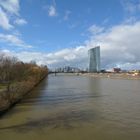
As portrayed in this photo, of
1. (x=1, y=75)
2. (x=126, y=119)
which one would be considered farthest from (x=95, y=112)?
(x=1, y=75)

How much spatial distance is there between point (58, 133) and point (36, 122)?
351cm

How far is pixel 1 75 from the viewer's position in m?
28.4

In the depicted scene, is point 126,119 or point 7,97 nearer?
point 126,119

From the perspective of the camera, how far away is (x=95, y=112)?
2197 cm

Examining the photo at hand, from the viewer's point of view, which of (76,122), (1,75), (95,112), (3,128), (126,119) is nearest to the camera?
(3,128)

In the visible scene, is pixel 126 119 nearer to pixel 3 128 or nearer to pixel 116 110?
pixel 116 110

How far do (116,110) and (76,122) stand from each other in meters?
6.04

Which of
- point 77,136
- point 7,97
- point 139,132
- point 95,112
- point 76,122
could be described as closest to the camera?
point 77,136

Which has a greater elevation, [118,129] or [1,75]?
[1,75]

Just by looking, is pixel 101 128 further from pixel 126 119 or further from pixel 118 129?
pixel 126 119

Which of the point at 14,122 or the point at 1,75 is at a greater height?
the point at 1,75

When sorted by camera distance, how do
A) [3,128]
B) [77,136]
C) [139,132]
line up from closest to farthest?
[77,136], [139,132], [3,128]

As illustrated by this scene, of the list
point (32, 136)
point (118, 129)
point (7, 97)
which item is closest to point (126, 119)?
point (118, 129)

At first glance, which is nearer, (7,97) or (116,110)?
(116,110)
